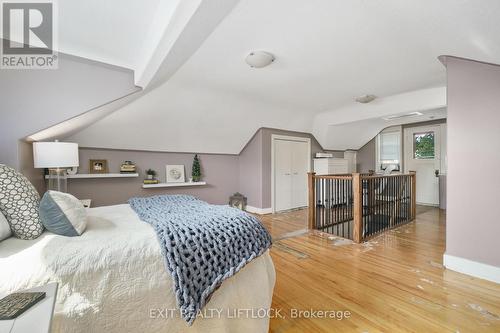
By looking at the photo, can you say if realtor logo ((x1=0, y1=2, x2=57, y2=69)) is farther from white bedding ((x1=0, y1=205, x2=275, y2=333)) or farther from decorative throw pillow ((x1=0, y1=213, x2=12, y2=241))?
white bedding ((x1=0, y1=205, x2=275, y2=333))

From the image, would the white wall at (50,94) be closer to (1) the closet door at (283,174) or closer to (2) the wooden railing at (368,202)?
(2) the wooden railing at (368,202)

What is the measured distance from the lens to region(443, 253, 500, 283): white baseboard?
204 centimetres

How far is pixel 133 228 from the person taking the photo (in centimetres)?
137

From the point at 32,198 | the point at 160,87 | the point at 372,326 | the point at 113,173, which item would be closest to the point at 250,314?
the point at 372,326

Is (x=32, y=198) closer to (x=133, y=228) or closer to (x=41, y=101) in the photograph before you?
(x=133, y=228)

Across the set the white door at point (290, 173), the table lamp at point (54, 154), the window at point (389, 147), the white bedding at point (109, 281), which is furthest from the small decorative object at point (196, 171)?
the window at point (389, 147)

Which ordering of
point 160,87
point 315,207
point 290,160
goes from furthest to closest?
point 290,160, point 315,207, point 160,87

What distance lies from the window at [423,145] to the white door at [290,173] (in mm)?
2727

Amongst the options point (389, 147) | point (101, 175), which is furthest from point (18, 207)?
point (389, 147)

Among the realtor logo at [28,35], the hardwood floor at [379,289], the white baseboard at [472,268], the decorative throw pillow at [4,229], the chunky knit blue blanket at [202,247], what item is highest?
the realtor logo at [28,35]

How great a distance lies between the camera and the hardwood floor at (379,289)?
1540 mm

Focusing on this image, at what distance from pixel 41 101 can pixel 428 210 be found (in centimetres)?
672

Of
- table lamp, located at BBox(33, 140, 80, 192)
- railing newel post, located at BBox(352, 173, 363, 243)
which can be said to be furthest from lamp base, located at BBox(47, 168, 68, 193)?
railing newel post, located at BBox(352, 173, 363, 243)

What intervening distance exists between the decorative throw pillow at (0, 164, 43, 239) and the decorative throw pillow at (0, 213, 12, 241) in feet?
0.09
